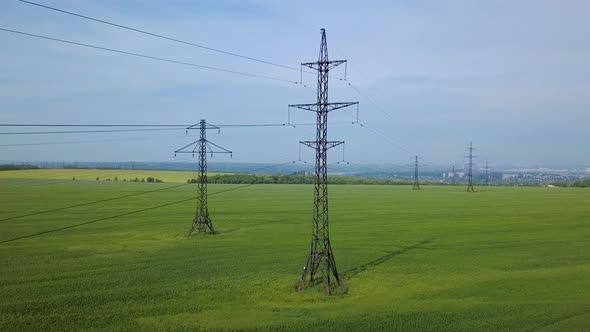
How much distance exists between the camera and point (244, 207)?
6600cm

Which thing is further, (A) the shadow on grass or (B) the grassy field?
(A) the shadow on grass

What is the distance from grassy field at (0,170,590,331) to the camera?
20281mm

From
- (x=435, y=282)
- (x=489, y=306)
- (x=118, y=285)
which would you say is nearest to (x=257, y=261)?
(x=118, y=285)

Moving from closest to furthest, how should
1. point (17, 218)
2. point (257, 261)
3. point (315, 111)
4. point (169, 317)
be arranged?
point (169, 317) < point (315, 111) < point (257, 261) < point (17, 218)

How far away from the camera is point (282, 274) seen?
2752 centimetres

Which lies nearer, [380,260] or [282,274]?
[282,274]

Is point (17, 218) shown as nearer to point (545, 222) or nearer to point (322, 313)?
point (322, 313)

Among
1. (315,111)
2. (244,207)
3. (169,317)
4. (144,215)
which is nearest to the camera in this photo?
(169,317)

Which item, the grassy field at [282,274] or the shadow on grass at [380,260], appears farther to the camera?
the shadow on grass at [380,260]

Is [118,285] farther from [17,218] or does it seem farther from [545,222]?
[545,222]

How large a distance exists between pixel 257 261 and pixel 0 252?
54.1 ft

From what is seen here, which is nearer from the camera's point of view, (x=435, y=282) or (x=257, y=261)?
(x=435, y=282)

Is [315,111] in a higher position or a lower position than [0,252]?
higher

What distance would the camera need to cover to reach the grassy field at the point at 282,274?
2028 centimetres
